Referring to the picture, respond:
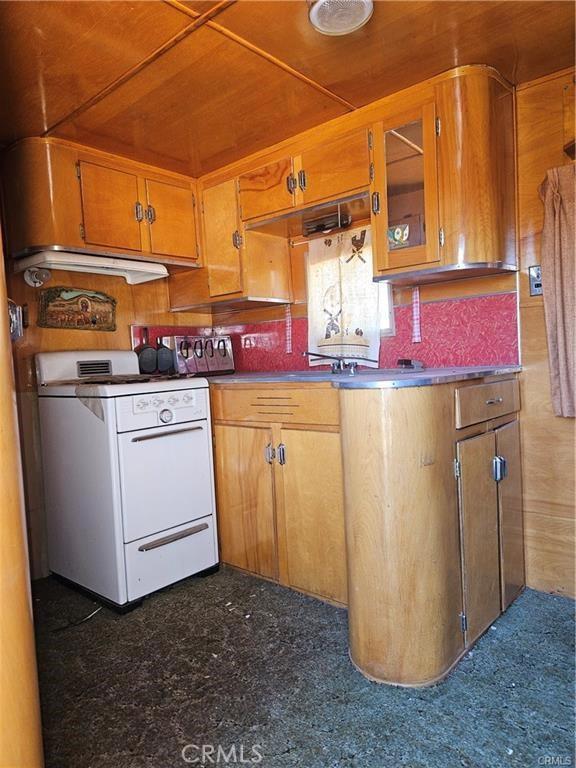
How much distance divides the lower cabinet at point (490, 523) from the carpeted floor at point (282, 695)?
0.10 meters

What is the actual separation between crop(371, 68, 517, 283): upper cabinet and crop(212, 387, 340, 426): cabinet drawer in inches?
24.6

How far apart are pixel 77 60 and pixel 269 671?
88.4 inches

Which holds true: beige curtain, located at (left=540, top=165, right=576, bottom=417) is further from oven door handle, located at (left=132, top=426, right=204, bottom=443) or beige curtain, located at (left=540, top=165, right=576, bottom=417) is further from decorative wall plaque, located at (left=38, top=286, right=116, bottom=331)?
decorative wall plaque, located at (left=38, top=286, right=116, bottom=331)

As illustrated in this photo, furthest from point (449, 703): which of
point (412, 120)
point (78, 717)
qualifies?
point (412, 120)

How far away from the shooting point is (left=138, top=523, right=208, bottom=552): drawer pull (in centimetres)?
230

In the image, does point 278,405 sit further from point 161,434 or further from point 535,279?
point 535,279

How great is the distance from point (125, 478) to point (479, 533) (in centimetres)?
147

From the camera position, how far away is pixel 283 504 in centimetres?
231

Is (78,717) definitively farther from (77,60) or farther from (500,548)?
(77,60)

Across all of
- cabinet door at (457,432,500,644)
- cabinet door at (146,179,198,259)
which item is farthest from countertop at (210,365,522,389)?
cabinet door at (146,179,198,259)

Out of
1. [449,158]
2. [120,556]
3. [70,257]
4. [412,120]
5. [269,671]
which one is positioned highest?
[412,120]

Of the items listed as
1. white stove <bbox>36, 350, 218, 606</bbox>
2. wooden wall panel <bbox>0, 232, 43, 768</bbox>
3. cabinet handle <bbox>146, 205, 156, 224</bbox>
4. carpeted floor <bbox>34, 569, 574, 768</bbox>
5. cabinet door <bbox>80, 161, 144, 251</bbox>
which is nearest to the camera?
wooden wall panel <bbox>0, 232, 43, 768</bbox>

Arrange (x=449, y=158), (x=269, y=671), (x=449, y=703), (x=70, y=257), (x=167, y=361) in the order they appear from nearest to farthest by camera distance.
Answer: (x=449, y=703)
(x=269, y=671)
(x=449, y=158)
(x=70, y=257)
(x=167, y=361)

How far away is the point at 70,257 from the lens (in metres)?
2.46
